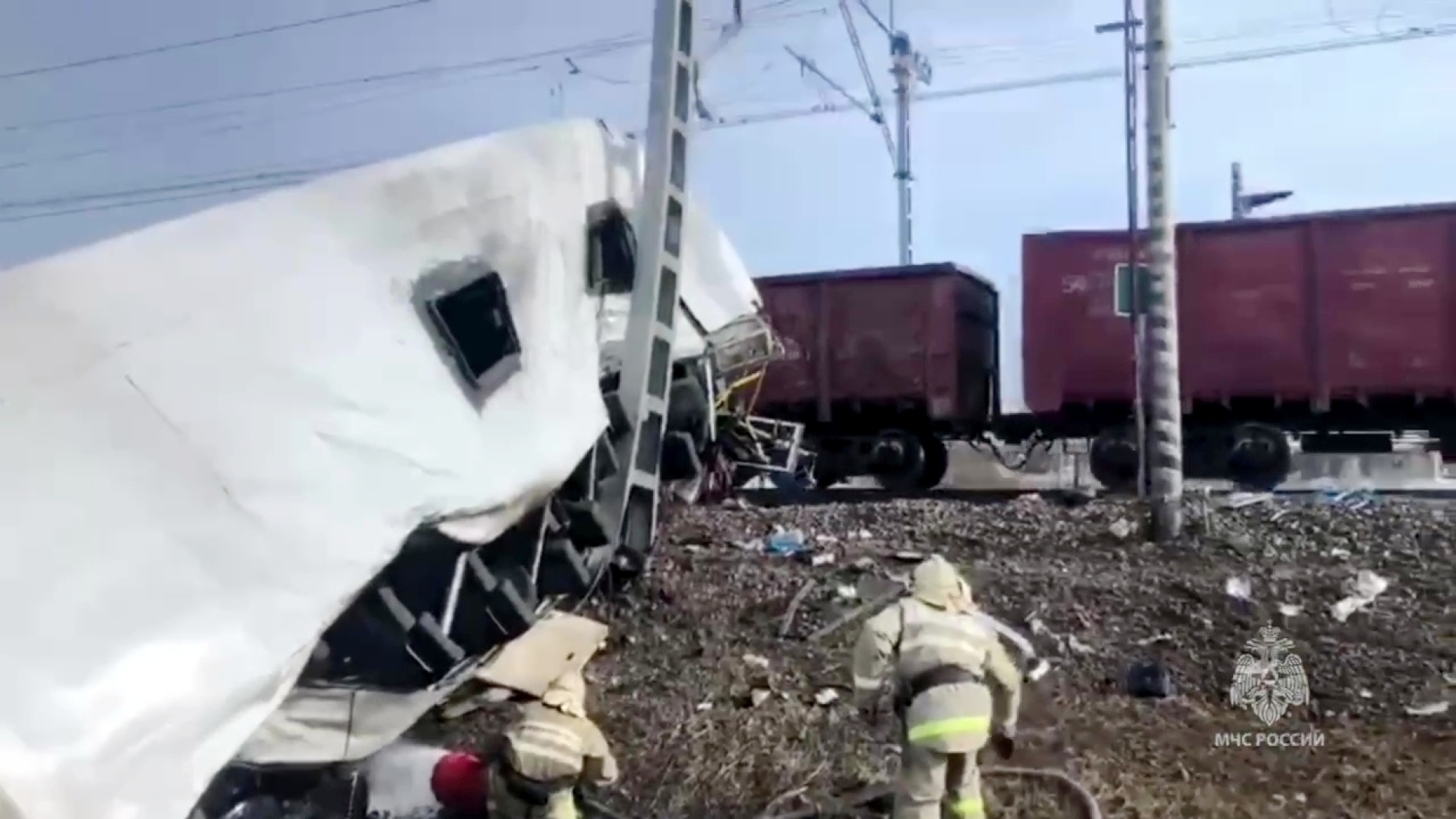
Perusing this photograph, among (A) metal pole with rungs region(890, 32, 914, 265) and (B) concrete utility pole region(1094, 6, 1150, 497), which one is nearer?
(B) concrete utility pole region(1094, 6, 1150, 497)

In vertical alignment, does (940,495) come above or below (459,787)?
above

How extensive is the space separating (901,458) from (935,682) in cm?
1028

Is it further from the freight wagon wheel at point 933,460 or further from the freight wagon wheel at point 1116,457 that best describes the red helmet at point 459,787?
the freight wagon wheel at point 933,460

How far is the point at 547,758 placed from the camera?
4242 mm

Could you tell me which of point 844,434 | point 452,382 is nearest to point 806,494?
point 844,434

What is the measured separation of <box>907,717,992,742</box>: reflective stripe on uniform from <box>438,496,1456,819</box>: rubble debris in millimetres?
884

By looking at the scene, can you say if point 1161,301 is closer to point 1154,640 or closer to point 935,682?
point 1154,640

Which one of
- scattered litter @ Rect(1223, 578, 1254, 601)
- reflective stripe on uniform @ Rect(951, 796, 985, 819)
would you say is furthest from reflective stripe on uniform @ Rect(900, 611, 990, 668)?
scattered litter @ Rect(1223, 578, 1254, 601)

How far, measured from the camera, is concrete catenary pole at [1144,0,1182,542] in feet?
26.1

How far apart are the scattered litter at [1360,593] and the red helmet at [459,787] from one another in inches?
167

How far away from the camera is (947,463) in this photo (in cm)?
1572

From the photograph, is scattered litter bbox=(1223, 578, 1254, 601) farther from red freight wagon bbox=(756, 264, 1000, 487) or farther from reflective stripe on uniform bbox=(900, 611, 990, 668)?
→ red freight wagon bbox=(756, 264, 1000, 487)

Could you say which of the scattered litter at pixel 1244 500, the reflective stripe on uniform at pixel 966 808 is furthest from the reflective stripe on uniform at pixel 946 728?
the scattered litter at pixel 1244 500

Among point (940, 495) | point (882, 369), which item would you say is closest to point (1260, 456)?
point (940, 495)
